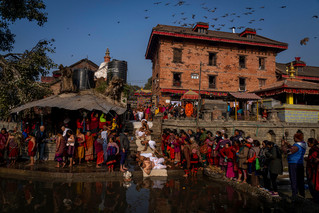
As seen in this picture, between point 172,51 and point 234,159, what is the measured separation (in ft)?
62.7

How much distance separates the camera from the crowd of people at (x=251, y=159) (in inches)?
211

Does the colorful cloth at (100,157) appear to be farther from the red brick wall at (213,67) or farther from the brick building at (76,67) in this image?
the brick building at (76,67)

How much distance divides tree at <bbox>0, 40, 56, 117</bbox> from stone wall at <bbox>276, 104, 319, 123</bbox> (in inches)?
730

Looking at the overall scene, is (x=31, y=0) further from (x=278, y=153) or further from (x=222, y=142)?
(x=278, y=153)

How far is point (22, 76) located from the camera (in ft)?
38.4

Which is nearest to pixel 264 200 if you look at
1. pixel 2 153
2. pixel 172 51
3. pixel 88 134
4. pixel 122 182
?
pixel 122 182

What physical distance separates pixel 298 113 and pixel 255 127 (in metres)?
4.35

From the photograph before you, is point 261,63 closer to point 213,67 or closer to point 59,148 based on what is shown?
point 213,67

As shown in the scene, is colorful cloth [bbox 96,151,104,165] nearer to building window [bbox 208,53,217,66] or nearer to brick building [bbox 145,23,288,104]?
brick building [bbox 145,23,288,104]

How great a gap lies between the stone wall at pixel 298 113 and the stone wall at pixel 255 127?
44 cm

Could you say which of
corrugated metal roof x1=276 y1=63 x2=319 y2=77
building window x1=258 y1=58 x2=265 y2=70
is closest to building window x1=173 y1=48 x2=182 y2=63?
building window x1=258 y1=58 x2=265 y2=70

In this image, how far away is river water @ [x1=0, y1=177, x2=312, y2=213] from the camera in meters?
4.98

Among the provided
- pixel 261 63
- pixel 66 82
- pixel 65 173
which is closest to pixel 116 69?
pixel 66 82

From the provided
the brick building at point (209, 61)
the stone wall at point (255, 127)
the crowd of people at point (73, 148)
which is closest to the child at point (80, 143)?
the crowd of people at point (73, 148)
